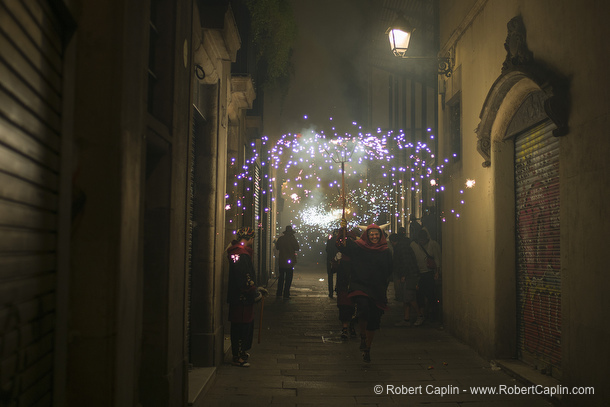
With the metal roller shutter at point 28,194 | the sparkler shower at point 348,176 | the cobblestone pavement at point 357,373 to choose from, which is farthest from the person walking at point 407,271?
the metal roller shutter at point 28,194

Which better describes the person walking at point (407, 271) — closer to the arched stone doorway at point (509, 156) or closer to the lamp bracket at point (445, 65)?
the arched stone doorway at point (509, 156)

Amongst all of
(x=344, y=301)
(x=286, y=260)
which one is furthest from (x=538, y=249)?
(x=286, y=260)

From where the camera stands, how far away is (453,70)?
12.2 metres

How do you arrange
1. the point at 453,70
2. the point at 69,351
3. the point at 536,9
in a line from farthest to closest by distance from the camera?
the point at 453,70 → the point at 536,9 → the point at 69,351

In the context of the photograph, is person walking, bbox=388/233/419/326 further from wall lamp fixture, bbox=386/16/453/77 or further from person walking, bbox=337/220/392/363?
wall lamp fixture, bbox=386/16/453/77

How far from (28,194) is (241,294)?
18.3 ft

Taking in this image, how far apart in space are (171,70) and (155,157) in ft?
3.08

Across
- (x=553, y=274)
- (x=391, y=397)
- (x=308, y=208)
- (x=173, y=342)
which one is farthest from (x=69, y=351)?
(x=308, y=208)

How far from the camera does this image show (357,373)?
839 centimetres

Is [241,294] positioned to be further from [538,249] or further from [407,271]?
[407,271]

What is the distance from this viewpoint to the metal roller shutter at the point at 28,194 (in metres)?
2.88

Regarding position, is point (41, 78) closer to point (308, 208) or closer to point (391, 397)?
point (391, 397)

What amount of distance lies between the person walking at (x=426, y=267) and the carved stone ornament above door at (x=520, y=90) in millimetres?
3826

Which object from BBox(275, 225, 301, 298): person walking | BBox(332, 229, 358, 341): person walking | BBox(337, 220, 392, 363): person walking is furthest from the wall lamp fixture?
BBox(275, 225, 301, 298): person walking
